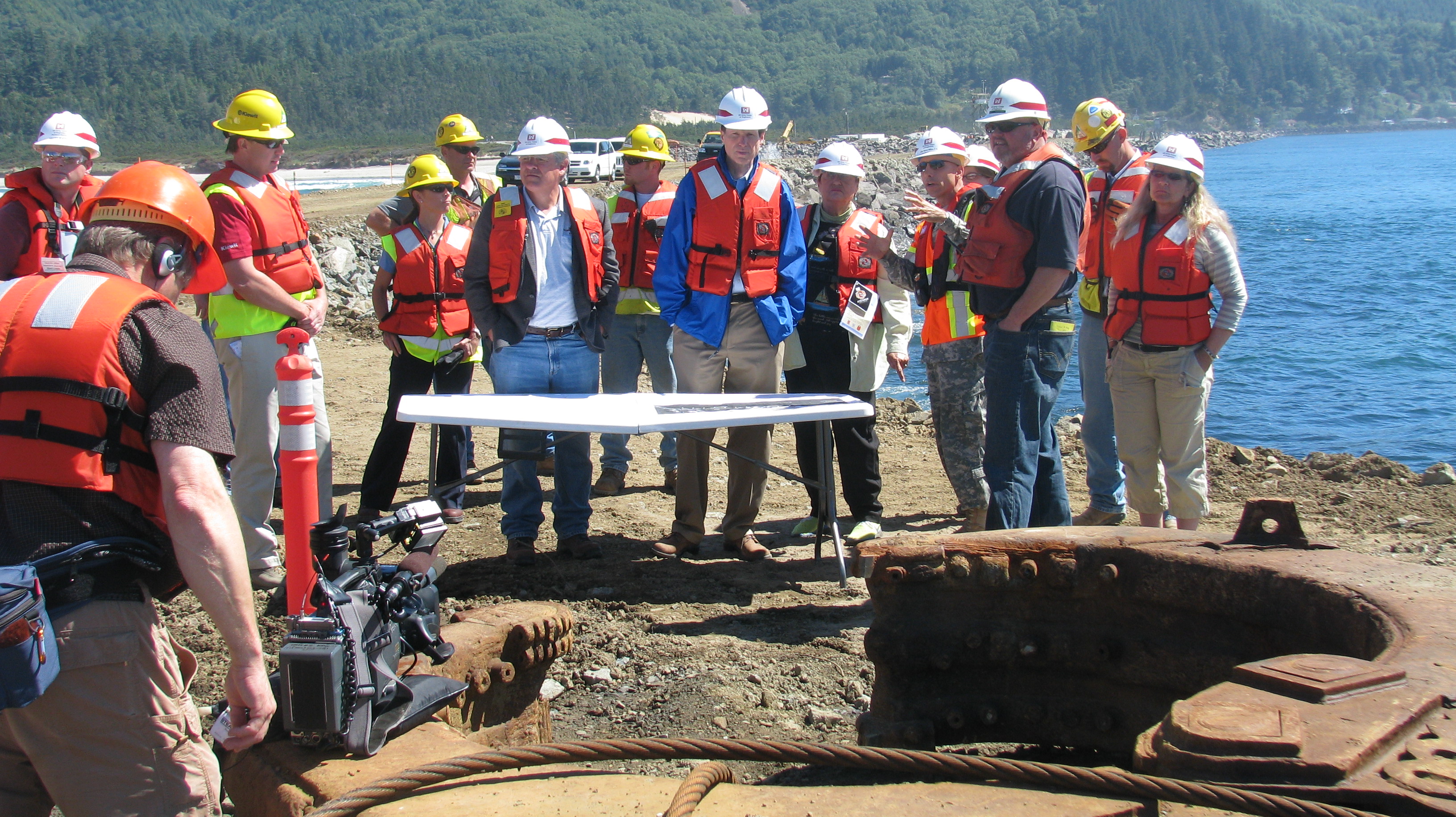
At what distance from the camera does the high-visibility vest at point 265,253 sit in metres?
4.98

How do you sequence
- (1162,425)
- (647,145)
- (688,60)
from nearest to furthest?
(1162,425)
(647,145)
(688,60)

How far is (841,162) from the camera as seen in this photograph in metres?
5.87

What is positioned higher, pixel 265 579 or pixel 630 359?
pixel 630 359

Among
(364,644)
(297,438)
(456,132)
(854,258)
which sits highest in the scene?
(456,132)

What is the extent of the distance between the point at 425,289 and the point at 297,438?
144 inches

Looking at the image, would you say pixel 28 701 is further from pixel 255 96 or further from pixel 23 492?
pixel 255 96

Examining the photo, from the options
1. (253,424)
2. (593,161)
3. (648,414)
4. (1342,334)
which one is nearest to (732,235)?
(648,414)

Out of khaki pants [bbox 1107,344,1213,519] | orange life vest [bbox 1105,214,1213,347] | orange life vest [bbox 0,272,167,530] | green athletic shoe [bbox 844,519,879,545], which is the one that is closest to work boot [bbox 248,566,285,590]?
green athletic shoe [bbox 844,519,879,545]

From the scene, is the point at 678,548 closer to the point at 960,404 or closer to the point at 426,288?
the point at 960,404

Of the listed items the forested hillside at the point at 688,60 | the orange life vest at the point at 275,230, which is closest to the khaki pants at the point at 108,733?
the orange life vest at the point at 275,230

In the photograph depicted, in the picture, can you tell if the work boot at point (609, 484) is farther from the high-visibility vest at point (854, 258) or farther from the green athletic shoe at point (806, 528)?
the high-visibility vest at point (854, 258)

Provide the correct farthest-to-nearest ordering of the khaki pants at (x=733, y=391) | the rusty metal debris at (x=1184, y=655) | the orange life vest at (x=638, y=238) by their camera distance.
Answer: the orange life vest at (x=638, y=238)
the khaki pants at (x=733, y=391)
the rusty metal debris at (x=1184, y=655)

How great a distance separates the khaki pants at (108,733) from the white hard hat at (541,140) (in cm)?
349

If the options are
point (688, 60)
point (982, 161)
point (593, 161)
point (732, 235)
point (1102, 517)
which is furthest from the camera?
point (688, 60)
